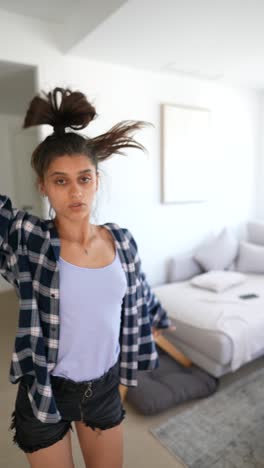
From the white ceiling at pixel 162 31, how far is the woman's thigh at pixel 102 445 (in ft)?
5.95

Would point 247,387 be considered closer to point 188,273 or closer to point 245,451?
point 245,451

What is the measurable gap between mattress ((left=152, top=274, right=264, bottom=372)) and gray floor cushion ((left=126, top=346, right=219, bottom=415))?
127 mm

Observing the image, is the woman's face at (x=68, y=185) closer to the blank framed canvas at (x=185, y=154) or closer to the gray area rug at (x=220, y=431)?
the gray area rug at (x=220, y=431)

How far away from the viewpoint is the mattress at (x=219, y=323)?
77.7 inches

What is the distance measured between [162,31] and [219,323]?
1.84 metres

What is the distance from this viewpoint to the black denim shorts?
85 centimetres

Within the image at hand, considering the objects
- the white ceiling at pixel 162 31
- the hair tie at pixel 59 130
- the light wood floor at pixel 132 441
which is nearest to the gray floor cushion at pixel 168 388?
the light wood floor at pixel 132 441

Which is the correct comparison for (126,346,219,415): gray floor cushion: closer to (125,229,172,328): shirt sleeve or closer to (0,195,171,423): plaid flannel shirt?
(125,229,172,328): shirt sleeve

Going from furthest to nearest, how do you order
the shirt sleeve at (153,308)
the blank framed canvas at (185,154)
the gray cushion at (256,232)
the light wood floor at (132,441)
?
1. the gray cushion at (256,232)
2. the blank framed canvas at (185,154)
3. the light wood floor at (132,441)
4. the shirt sleeve at (153,308)

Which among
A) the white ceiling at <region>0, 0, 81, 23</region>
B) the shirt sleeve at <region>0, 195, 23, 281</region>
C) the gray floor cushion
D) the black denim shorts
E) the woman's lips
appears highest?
the white ceiling at <region>0, 0, 81, 23</region>

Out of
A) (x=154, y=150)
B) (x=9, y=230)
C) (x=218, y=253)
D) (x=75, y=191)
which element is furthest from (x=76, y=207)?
(x=218, y=253)

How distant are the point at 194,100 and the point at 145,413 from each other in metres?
2.61

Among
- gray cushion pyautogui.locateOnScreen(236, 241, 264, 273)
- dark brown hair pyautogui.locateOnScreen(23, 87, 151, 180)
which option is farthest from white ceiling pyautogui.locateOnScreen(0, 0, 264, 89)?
gray cushion pyautogui.locateOnScreen(236, 241, 264, 273)

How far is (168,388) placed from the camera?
6.26ft
